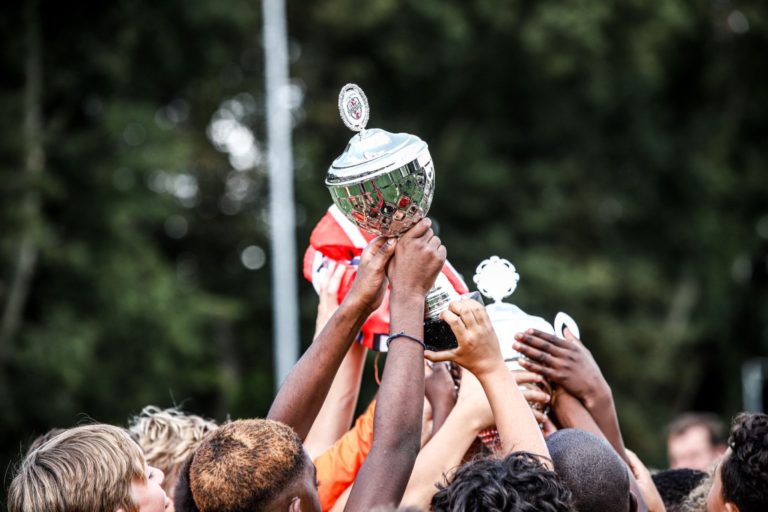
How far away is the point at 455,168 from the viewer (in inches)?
828

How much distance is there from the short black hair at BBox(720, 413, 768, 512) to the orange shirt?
1140mm

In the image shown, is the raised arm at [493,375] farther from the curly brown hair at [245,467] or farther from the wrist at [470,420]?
the curly brown hair at [245,467]

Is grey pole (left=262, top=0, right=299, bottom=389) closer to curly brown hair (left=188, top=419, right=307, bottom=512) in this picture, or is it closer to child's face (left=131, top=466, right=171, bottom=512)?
Answer: child's face (left=131, top=466, right=171, bottom=512)

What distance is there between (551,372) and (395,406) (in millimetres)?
600

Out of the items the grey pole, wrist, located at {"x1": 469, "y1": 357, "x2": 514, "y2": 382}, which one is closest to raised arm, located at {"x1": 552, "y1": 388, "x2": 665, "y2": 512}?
wrist, located at {"x1": 469, "y1": 357, "x2": 514, "y2": 382}

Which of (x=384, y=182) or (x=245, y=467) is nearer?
(x=245, y=467)

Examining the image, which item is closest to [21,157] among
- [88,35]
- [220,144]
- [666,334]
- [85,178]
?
[85,178]

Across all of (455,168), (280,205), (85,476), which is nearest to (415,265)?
(85,476)

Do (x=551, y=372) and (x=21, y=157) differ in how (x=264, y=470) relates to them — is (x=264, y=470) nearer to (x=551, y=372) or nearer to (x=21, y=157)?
(x=551, y=372)

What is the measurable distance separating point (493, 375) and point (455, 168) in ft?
60.4

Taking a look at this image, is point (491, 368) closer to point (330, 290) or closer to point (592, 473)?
point (592, 473)

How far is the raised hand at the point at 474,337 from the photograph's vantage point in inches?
109

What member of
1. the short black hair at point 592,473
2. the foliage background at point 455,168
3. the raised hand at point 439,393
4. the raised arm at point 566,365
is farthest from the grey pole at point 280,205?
the short black hair at point 592,473

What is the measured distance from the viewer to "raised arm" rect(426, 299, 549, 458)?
2.77 metres
